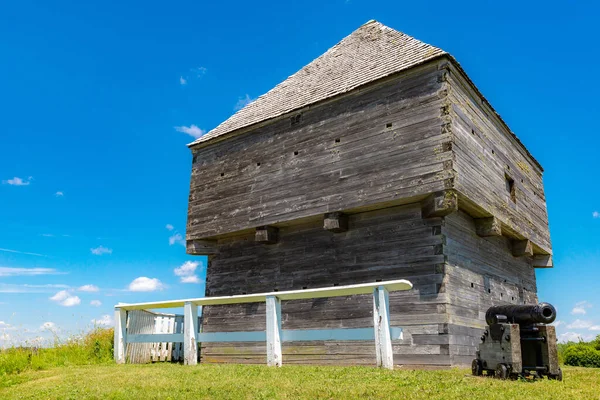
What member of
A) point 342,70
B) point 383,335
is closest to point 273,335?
point 383,335

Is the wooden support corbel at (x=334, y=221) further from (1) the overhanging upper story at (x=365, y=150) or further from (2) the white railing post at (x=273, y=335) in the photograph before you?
(2) the white railing post at (x=273, y=335)

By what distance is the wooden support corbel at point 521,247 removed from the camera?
631 inches

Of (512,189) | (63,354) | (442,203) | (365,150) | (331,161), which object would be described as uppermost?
(365,150)

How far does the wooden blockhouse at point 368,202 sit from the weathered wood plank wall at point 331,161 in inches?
1.4

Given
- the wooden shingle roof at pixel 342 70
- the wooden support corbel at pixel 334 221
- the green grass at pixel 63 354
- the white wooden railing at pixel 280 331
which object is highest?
the wooden shingle roof at pixel 342 70

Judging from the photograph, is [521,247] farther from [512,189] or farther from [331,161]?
[331,161]

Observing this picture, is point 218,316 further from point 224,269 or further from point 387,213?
point 387,213

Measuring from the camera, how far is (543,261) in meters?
18.2

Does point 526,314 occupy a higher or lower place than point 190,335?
higher

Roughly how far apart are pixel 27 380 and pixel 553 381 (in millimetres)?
8981

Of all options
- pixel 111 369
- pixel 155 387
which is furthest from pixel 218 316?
pixel 155 387

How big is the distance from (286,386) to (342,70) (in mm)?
10716

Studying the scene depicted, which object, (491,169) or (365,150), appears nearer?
(365,150)

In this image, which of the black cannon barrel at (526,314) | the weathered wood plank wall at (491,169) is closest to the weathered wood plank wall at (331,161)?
the weathered wood plank wall at (491,169)
